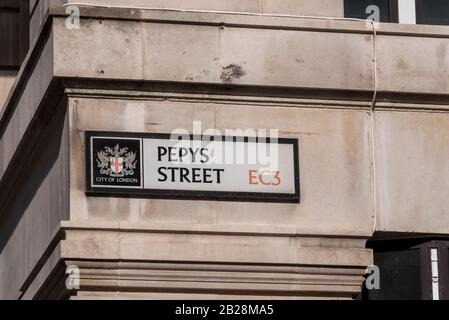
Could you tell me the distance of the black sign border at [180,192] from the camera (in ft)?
63.6

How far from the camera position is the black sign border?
1939 cm

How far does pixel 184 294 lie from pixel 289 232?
1.26 m

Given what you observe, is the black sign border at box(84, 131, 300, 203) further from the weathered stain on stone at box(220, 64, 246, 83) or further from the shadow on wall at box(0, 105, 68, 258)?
the weathered stain on stone at box(220, 64, 246, 83)

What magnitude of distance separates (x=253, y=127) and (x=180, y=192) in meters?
1.07

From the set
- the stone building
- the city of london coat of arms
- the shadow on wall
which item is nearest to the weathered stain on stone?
the stone building

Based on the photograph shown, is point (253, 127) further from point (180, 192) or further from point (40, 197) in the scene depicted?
point (40, 197)

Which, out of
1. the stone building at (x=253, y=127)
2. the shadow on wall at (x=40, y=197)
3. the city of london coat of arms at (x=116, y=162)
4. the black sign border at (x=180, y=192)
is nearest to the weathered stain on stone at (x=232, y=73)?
the stone building at (x=253, y=127)

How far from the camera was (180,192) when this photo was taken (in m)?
19.5

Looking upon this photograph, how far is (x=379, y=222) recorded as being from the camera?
20.0 m

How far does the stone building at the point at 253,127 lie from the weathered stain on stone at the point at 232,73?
0.03 ft

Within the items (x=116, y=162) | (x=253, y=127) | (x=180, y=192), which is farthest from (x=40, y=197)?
(x=253, y=127)

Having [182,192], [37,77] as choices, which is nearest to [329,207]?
[182,192]

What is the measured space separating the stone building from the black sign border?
23mm
